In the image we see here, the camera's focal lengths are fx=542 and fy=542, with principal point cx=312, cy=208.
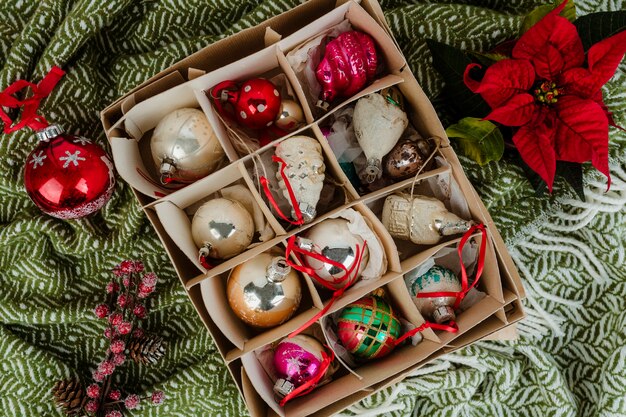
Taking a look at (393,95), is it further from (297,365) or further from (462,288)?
(297,365)

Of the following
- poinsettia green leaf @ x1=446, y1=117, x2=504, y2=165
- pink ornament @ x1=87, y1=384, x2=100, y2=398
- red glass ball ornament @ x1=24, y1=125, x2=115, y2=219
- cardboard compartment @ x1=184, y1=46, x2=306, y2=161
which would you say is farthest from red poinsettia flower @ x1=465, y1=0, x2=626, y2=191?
pink ornament @ x1=87, y1=384, x2=100, y2=398

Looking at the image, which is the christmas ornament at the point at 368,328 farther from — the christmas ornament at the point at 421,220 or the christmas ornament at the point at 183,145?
the christmas ornament at the point at 183,145

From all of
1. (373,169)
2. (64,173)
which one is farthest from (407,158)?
(64,173)

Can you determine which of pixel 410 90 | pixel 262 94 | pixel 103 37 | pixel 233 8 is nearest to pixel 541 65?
pixel 410 90

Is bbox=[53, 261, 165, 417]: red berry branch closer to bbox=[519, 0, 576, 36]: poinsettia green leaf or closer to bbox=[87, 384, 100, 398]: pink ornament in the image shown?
bbox=[87, 384, 100, 398]: pink ornament

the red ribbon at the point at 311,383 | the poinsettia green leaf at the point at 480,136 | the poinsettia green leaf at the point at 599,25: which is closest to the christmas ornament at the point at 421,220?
the poinsettia green leaf at the point at 480,136
